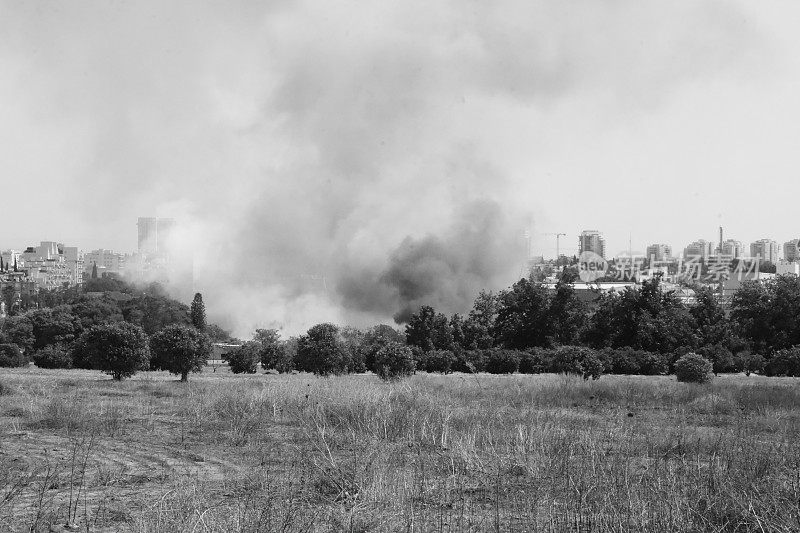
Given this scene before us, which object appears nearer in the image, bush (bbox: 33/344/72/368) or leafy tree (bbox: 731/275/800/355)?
bush (bbox: 33/344/72/368)

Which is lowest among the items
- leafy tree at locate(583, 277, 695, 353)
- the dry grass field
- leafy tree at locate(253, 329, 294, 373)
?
the dry grass field

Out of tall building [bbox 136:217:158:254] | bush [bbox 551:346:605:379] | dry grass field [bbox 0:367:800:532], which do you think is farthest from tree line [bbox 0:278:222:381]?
tall building [bbox 136:217:158:254]

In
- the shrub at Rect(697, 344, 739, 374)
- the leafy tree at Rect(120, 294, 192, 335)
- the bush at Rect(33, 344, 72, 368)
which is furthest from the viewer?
the leafy tree at Rect(120, 294, 192, 335)

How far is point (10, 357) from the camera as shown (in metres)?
46.3

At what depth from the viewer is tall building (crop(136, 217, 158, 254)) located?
196 m

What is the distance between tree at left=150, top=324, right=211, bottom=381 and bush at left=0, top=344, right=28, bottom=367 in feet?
55.8

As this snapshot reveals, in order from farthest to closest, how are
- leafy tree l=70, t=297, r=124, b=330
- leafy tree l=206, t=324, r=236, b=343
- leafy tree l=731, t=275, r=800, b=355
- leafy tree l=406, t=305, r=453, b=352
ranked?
1. leafy tree l=206, t=324, r=236, b=343
2. leafy tree l=70, t=297, r=124, b=330
3. leafy tree l=406, t=305, r=453, b=352
4. leafy tree l=731, t=275, r=800, b=355

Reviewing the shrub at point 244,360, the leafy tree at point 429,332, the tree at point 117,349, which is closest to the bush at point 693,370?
the tree at point 117,349

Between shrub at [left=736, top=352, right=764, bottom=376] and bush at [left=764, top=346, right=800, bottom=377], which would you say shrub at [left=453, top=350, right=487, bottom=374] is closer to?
shrub at [left=736, top=352, right=764, bottom=376]

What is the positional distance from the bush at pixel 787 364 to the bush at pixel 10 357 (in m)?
42.7

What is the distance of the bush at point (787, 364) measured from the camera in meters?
39.1

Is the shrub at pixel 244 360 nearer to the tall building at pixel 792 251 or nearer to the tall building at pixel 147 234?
the tall building at pixel 147 234

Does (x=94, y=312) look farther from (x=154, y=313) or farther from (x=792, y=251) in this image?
(x=792, y=251)

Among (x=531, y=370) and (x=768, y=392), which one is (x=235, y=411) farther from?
(x=531, y=370)
